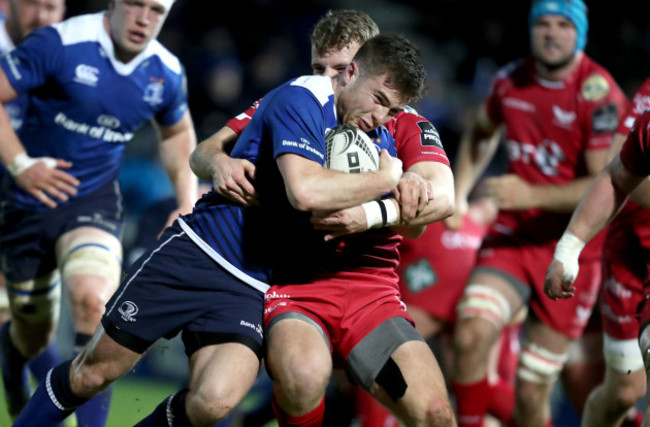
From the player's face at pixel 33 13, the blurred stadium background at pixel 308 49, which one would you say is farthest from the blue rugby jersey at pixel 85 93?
the blurred stadium background at pixel 308 49

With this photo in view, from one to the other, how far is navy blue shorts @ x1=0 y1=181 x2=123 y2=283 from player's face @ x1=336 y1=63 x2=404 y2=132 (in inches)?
81.6

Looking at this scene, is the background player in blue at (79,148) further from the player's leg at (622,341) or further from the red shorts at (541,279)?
the player's leg at (622,341)

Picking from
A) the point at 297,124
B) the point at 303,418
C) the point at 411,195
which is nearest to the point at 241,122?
the point at 297,124

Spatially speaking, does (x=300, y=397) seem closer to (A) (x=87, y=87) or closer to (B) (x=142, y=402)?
(A) (x=87, y=87)

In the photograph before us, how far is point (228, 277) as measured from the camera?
416cm

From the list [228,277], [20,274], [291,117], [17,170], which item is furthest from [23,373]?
[291,117]

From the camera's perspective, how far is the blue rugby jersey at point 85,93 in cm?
532

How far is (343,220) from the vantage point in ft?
12.6

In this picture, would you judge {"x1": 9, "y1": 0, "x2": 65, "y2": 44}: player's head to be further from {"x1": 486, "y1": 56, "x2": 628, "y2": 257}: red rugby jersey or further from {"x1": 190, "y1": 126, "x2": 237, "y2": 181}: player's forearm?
{"x1": 486, "y1": 56, "x2": 628, "y2": 257}: red rugby jersey

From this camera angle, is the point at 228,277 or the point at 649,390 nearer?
the point at 649,390

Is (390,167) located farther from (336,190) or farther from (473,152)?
(473,152)

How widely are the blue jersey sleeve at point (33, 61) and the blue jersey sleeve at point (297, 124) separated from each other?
1844 millimetres

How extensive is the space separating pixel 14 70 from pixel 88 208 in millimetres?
884

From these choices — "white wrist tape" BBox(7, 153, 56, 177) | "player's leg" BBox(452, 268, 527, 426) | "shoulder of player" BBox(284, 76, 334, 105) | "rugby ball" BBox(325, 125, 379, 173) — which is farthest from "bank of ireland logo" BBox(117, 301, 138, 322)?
"player's leg" BBox(452, 268, 527, 426)
